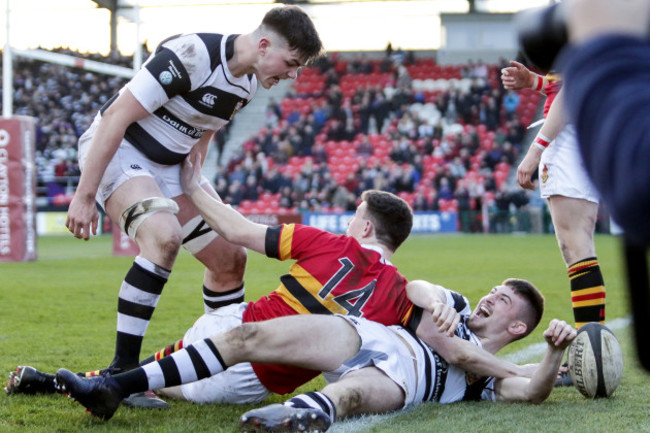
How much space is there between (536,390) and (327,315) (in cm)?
99

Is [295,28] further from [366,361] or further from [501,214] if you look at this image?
[501,214]

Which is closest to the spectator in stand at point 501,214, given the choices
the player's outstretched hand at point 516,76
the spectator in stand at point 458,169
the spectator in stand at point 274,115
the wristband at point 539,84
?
the spectator in stand at point 458,169

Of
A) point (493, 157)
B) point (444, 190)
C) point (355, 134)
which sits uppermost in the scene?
point (355, 134)

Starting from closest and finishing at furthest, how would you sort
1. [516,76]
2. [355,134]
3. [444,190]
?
1. [516,76]
2. [444,190]
3. [355,134]

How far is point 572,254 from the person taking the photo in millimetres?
4230

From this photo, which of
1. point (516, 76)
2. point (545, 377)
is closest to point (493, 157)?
point (516, 76)

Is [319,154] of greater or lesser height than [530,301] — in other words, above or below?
below

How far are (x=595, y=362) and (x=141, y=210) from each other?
2163mm

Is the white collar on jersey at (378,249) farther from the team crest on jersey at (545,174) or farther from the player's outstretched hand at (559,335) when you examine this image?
the team crest on jersey at (545,174)

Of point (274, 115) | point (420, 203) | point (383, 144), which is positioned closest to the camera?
point (420, 203)

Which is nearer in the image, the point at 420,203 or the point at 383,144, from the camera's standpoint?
the point at 420,203

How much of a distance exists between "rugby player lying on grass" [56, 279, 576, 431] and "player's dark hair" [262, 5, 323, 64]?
51.0 inches

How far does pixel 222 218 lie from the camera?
348 centimetres

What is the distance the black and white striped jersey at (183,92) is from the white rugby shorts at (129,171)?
0.15 feet
